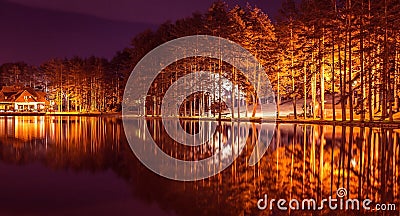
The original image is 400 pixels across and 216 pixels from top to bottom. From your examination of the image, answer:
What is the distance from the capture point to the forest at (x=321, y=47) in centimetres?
3172

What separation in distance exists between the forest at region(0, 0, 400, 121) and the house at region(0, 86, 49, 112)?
38.8 metres

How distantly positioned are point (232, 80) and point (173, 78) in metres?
12.4

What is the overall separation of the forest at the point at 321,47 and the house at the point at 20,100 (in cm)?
3880

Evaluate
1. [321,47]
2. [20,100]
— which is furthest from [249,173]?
[20,100]

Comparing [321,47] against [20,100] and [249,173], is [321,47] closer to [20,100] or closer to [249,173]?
[249,173]

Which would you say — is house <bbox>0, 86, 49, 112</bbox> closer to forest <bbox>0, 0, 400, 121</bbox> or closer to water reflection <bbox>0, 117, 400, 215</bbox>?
forest <bbox>0, 0, 400, 121</bbox>

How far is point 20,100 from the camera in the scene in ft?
359

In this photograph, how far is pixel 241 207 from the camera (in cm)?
768

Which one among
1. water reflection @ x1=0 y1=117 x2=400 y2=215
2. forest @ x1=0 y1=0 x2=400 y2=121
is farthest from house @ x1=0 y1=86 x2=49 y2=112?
water reflection @ x1=0 y1=117 x2=400 y2=215

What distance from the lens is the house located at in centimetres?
10938

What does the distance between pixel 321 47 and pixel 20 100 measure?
89.0 meters

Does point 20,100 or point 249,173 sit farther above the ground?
point 20,100

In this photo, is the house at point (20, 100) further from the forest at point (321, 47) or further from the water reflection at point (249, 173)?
the water reflection at point (249, 173)

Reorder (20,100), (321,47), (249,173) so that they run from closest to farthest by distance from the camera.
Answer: (249,173), (321,47), (20,100)
